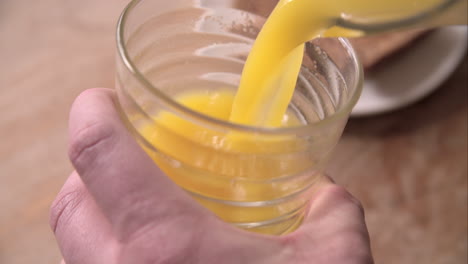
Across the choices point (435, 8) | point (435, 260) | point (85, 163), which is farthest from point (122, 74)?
point (435, 260)

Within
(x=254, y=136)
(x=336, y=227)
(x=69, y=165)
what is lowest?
(x=69, y=165)

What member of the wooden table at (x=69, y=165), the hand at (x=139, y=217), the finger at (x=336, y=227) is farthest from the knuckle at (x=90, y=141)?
the wooden table at (x=69, y=165)

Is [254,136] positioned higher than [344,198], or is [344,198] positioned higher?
[254,136]

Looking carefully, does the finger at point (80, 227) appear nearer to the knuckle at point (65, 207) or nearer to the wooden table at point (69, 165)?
the knuckle at point (65, 207)

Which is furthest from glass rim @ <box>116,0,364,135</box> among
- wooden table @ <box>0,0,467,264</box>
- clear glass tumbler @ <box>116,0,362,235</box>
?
wooden table @ <box>0,0,467,264</box>

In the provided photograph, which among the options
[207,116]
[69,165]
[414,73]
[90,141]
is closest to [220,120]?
[207,116]

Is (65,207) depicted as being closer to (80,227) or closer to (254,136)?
(80,227)
